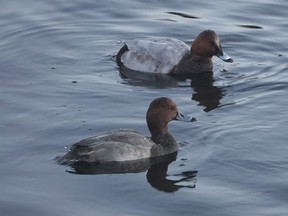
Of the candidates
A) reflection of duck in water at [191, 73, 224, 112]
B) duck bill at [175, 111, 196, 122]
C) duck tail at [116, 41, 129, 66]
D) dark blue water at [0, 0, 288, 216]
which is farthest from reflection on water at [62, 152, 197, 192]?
duck tail at [116, 41, 129, 66]

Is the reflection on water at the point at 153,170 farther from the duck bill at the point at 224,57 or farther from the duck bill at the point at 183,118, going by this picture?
the duck bill at the point at 224,57

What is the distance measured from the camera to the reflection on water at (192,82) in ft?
52.9

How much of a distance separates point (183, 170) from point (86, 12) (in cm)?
829

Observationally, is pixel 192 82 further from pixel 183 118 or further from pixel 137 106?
pixel 183 118

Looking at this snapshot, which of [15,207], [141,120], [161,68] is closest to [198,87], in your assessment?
[161,68]

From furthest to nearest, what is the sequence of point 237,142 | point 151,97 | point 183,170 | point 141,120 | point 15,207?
point 151,97
point 141,120
point 237,142
point 183,170
point 15,207

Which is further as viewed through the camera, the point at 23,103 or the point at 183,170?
the point at 23,103

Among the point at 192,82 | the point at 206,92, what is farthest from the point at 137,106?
the point at 192,82

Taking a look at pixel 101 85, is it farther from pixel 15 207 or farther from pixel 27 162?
pixel 15 207

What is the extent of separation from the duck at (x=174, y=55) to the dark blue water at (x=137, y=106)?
30 cm

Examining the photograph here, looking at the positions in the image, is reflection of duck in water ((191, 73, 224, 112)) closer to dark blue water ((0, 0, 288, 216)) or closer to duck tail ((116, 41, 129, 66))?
dark blue water ((0, 0, 288, 216))

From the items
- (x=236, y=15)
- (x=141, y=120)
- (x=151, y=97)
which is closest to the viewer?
(x=141, y=120)

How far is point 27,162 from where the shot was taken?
43.0 ft

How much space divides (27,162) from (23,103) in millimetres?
2565
